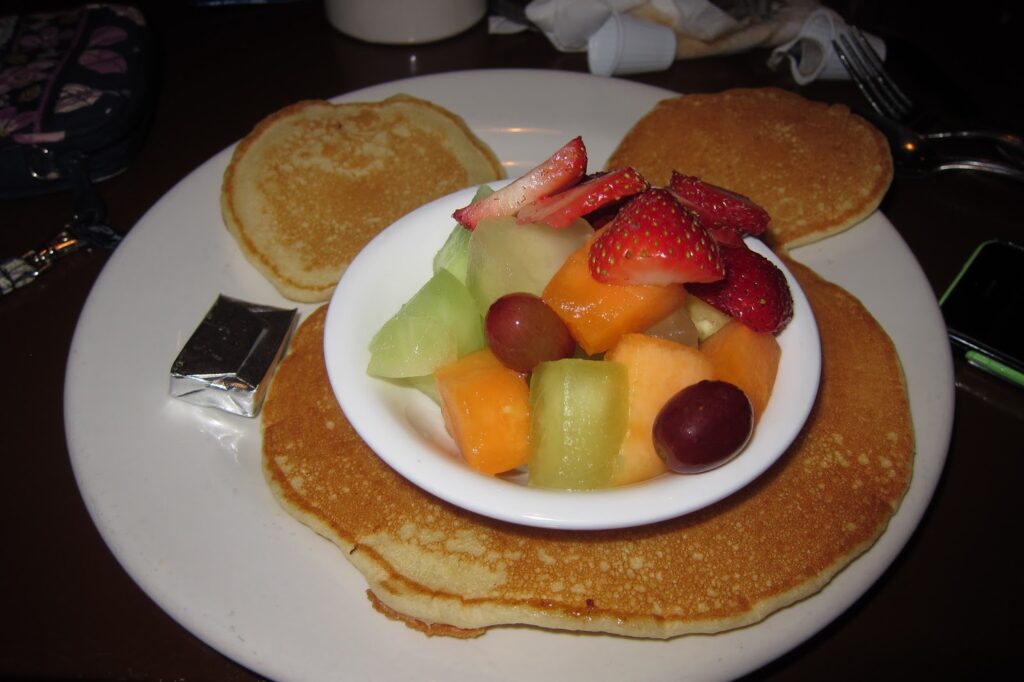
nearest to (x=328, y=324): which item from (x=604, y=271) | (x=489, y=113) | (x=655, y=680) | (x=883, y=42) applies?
(x=604, y=271)

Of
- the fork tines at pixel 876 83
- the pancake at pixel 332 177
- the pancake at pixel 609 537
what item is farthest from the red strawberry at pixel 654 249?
the fork tines at pixel 876 83

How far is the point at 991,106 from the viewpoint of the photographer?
2795mm

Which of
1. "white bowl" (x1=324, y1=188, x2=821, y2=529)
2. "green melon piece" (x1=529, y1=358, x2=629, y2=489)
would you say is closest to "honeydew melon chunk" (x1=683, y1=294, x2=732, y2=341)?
"white bowl" (x1=324, y1=188, x2=821, y2=529)

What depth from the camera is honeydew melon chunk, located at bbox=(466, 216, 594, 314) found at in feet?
4.03

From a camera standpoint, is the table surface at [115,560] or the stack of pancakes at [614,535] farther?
the table surface at [115,560]

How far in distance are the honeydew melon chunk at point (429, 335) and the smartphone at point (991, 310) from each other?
3.96 ft

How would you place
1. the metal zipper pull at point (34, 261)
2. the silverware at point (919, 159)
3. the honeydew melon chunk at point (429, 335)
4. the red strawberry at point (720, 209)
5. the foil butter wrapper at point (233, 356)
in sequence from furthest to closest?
1. the silverware at point (919, 159)
2. the metal zipper pull at point (34, 261)
3. the foil butter wrapper at point (233, 356)
4. the red strawberry at point (720, 209)
5. the honeydew melon chunk at point (429, 335)

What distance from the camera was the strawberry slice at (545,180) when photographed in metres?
1.30

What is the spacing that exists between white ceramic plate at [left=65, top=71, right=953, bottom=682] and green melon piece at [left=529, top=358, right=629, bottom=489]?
1.01ft

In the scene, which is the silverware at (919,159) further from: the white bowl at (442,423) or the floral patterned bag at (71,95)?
the floral patterned bag at (71,95)

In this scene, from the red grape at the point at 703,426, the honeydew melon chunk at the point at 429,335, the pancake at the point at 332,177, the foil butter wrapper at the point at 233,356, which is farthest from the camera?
the pancake at the point at 332,177

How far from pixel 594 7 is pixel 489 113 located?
724 millimetres

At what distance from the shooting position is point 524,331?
1121 millimetres

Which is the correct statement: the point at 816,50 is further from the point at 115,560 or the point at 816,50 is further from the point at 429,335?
the point at 115,560
